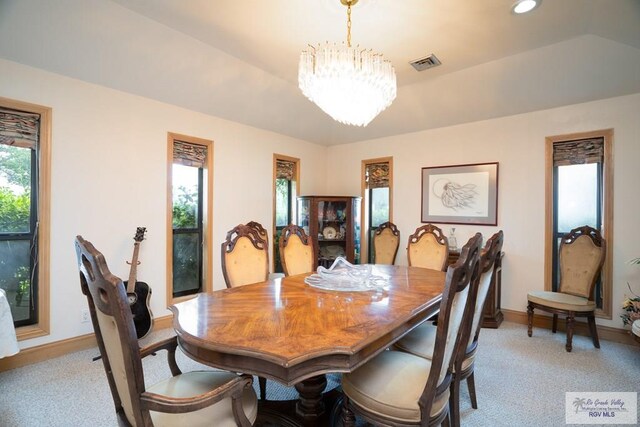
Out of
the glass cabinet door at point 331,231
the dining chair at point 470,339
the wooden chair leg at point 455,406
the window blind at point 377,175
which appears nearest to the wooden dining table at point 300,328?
the dining chair at point 470,339

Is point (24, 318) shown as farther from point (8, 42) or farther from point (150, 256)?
point (8, 42)

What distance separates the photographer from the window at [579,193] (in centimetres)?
312

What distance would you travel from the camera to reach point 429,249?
3.32m

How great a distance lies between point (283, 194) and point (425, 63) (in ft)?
8.80

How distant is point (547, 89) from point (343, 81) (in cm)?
263

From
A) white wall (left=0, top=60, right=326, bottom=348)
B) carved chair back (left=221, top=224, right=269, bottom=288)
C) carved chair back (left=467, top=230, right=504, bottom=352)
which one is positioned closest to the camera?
carved chair back (left=467, top=230, right=504, bottom=352)

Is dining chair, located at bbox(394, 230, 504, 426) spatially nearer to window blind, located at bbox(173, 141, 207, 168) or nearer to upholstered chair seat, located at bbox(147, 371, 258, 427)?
upholstered chair seat, located at bbox(147, 371, 258, 427)

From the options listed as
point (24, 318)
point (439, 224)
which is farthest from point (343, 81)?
point (24, 318)

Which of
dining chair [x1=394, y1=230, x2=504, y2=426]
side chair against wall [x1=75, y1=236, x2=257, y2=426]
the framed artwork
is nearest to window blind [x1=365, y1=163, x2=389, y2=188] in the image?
the framed artwork

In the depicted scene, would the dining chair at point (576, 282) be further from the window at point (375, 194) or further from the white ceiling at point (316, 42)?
the window at point (375, 194)

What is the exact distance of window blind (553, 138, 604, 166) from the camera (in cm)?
321

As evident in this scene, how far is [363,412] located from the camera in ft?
4.41

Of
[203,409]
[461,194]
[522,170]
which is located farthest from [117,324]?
[522,170]

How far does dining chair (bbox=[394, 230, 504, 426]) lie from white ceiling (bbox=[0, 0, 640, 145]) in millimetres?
1830
